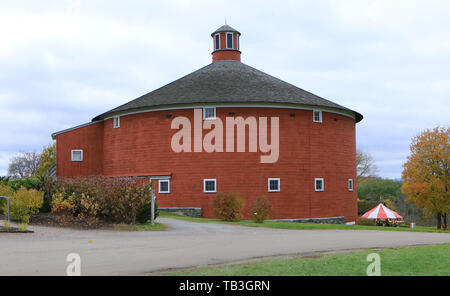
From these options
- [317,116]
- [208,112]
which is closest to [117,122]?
[208,112]

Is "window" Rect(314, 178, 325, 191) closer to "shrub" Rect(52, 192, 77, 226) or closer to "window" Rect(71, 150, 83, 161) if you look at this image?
"window" Rect(71, 150, 83, 161)

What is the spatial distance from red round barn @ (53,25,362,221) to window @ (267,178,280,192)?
0.19 ft

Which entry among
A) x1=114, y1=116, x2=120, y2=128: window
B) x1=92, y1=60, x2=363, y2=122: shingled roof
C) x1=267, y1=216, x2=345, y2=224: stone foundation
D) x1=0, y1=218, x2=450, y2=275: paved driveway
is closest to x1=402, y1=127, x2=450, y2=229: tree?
x1=92, y1=60, x2=363, y2=122: shingled roof

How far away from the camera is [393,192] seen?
3169 inches

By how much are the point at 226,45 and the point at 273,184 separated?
13.8 meters

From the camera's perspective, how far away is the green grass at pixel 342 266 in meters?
9.28

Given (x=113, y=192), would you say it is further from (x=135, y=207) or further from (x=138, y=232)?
(x=138, y=232)

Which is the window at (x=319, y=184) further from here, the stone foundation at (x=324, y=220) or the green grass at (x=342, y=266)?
the green grass at (x=342, y=266)

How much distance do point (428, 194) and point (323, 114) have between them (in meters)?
17.7

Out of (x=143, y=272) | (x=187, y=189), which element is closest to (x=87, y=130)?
(x=187, y=189)

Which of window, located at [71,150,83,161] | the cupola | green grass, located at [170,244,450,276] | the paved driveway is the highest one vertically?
the cupola

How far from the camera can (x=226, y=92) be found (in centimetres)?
3139

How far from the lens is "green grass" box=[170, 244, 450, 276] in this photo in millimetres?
9281

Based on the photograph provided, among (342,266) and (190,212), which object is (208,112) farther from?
(342,266)
